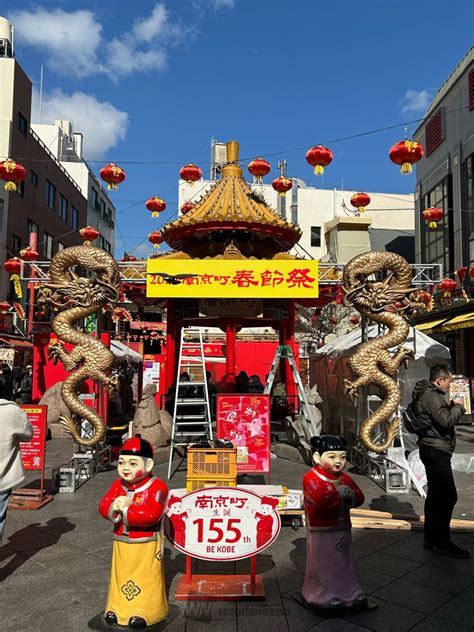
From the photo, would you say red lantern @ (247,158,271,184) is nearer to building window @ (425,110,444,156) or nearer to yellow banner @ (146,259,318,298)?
yellow banner @ (146,259,318,298)

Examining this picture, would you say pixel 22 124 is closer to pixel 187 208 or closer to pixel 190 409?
pixel 187 208

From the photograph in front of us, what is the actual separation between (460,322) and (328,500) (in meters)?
16.1

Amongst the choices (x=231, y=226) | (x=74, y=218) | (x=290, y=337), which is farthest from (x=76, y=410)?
(x=74, y=218)

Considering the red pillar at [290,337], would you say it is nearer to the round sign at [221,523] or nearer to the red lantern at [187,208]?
the red lantern at [187,208]

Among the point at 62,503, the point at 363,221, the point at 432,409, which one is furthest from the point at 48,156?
the point at 432,409

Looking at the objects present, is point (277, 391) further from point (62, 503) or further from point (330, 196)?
point (330, 196)

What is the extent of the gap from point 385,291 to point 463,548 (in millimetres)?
3820

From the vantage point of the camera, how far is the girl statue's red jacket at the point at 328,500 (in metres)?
3.92

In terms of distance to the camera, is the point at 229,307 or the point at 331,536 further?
the point at 229,307

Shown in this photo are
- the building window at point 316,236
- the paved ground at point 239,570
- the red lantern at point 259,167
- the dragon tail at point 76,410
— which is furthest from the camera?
the building window at point 316,236

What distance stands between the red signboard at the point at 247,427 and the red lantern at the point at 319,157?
227 inches

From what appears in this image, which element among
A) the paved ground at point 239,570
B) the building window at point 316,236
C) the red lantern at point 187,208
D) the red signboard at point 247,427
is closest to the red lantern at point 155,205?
the red lantern at point 187,208

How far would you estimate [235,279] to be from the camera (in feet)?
33.7

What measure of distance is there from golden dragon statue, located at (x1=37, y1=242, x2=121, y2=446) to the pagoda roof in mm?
4197
